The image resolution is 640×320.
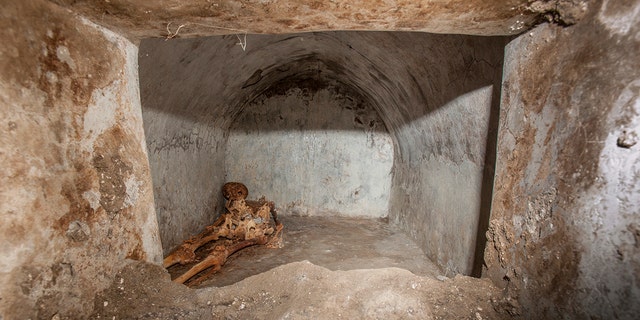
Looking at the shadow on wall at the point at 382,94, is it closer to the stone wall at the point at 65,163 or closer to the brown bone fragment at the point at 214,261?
the brown bone fragment at the point at 214,261

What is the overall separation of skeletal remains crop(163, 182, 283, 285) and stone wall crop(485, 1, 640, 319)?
316cm

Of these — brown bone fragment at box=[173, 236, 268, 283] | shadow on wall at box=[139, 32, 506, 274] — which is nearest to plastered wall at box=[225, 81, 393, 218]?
shadow on wall at box=[139, 32, 506, 274]

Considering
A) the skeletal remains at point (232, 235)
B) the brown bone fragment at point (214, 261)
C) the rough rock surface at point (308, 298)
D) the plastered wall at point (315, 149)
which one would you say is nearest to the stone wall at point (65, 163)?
the rough rock surface at point (308, 298)

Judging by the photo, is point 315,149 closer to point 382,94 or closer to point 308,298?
point 382,94

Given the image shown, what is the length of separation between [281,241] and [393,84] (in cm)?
287

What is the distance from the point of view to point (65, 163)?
1518mm

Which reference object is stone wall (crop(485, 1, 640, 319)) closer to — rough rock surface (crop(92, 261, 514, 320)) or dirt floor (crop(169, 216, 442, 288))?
rough rock surface (crop(92, 261, 514, 320))

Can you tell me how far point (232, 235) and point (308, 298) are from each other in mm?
3282

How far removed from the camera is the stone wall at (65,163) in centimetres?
131

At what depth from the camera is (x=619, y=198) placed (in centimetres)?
120

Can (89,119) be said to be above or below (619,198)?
above


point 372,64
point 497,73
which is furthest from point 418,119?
point 497,73

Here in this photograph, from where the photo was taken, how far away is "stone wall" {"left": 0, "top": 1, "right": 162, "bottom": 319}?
1306 mm

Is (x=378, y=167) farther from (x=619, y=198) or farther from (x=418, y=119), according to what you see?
(x=619, y=198)
